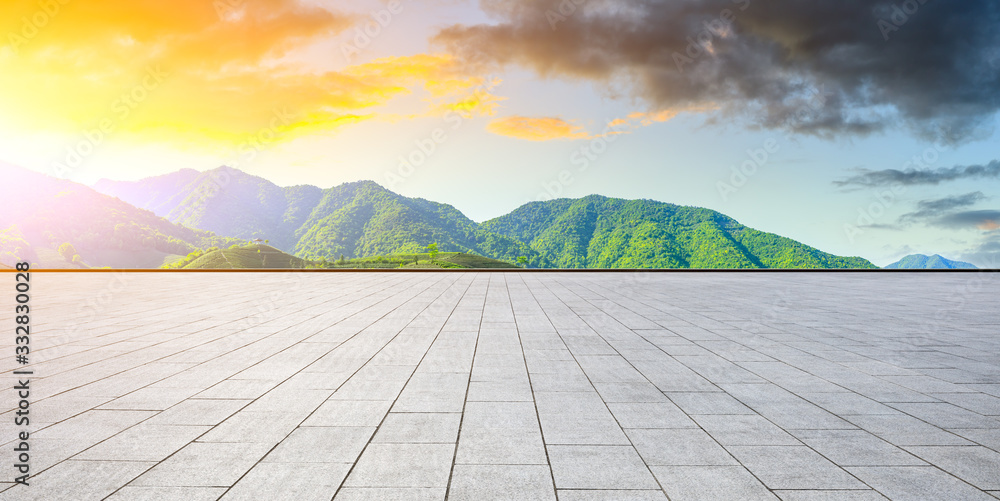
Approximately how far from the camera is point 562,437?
3186 millimetres

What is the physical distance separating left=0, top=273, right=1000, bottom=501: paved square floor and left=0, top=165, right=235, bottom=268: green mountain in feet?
171

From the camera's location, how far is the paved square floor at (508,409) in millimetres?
2590

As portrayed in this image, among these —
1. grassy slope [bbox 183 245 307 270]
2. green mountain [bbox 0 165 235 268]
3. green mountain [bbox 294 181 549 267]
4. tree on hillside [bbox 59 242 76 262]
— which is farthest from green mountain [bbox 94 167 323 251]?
grassy slope [bbox 183 245 307 270]

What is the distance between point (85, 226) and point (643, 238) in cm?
6463

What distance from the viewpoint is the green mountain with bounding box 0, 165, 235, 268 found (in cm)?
4912

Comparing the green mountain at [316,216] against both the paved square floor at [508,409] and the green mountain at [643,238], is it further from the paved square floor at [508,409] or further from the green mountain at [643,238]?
the paved square floor at [508,409]

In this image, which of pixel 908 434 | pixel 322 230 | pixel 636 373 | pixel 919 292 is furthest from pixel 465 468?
pixel 322 230

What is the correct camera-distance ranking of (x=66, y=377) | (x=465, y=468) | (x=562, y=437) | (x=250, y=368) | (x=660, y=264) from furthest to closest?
(x=660, y=264) < (x=250, y=368) < (x=66, y=377) < (x=562, y=437) < (x=465, y=468)

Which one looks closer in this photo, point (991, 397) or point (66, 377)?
point (991, 397)

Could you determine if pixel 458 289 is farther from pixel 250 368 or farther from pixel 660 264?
pixel 660 264

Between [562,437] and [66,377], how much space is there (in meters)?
4.98

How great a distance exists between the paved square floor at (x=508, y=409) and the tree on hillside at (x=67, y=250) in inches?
1900

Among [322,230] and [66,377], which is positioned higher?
[322,230]

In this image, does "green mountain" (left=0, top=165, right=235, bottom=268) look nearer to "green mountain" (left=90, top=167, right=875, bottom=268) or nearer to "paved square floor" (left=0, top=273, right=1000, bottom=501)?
"green mountain" (left=90, top=167, right=875, bottom=268)
